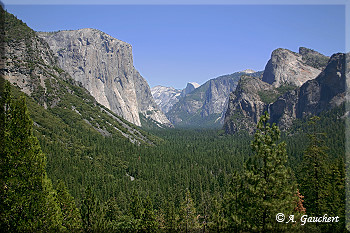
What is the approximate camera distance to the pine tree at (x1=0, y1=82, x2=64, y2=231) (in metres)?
18.7

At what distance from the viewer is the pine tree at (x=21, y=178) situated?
61.3ft

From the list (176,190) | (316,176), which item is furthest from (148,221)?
(176,190)

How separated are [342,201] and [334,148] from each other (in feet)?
356

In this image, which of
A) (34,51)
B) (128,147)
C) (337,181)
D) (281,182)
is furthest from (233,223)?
(34,51)

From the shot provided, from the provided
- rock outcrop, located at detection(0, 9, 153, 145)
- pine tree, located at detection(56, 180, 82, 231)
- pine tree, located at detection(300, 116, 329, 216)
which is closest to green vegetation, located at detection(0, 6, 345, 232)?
pine tree, located at detection(56, 180, 82, 231)

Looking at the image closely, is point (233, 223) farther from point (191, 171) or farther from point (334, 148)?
point (334, 148)

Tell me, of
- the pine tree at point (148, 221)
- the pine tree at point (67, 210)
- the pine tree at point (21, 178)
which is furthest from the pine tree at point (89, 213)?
the pine tree at point (21, 178)

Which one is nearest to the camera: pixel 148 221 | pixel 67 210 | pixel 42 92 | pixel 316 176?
pixel 316 176

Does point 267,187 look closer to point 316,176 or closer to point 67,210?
point 316,176

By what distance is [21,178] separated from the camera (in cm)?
1938

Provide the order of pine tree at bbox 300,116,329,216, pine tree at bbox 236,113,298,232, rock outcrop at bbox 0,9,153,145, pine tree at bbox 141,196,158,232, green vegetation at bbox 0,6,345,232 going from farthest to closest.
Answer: rock outcrop at bbox 0,9,153,145 < pine tree at bbox 141,196,158,232 < pine tree at bbox 300,116,329,216 < pine tree at bbox 236,113,298,232 < green vegetation at bbox 0,6,345,232

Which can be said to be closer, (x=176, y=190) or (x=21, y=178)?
(x=21, y=178)

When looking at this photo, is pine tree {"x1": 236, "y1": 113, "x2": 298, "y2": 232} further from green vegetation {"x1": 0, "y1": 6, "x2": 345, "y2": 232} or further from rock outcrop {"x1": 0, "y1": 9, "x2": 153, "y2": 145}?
rock outcrop {"x1": 0, "y1": 9, "x2": 153, "y2": 145}

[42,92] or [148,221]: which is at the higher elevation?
[42,92]
